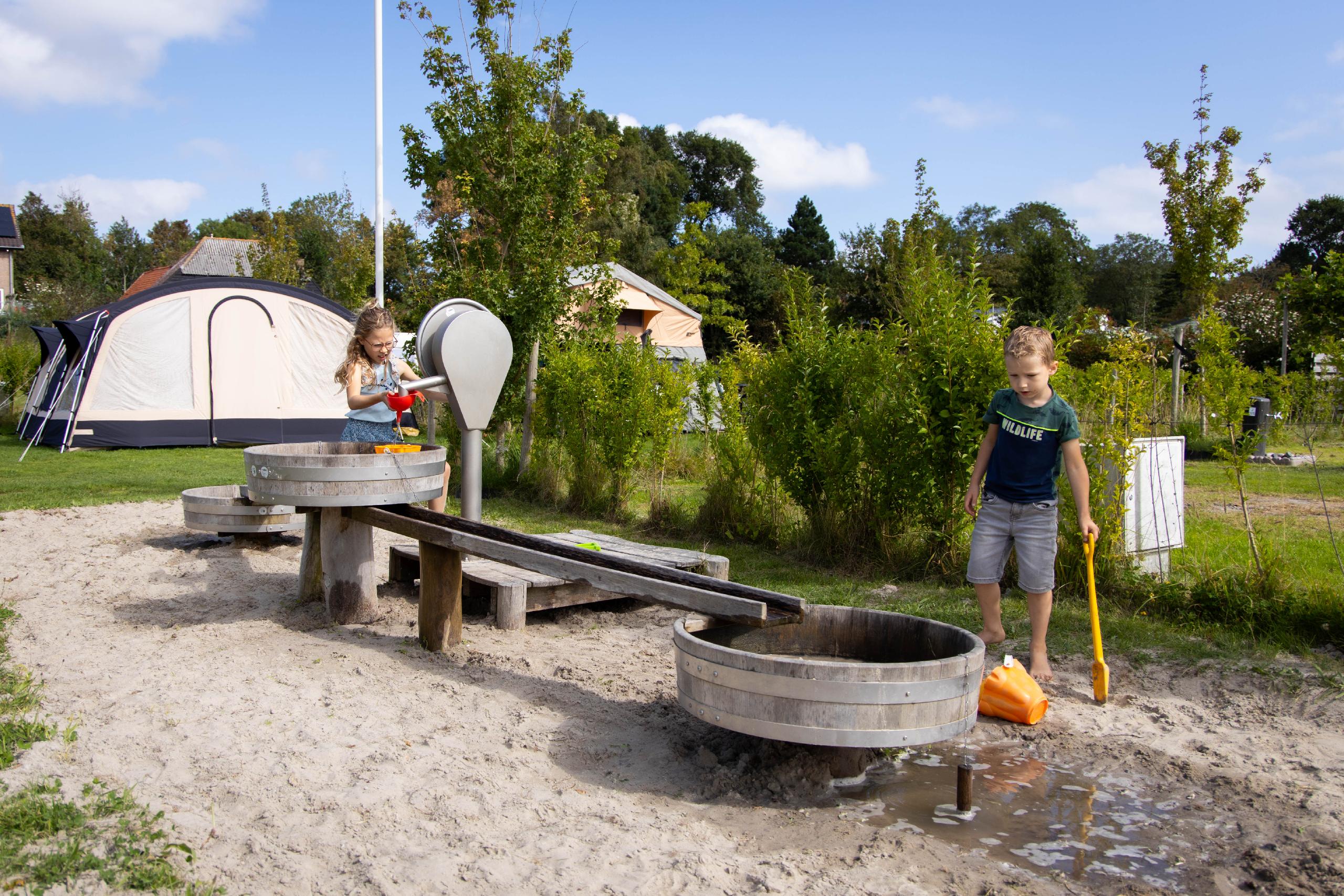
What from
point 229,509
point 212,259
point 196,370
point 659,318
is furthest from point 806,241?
point 229,509

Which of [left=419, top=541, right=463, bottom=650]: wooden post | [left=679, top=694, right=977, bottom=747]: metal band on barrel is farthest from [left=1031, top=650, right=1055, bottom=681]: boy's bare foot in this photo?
[left=419, top=541, right=463, bottom=650]: wooden post

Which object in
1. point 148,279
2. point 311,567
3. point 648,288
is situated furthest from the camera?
point 148,279

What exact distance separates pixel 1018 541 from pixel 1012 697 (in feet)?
2.97

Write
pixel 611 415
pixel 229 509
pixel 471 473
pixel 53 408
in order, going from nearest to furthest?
pixel 471 473, pixel 229 509, pixel 611 415, pixel 53 408

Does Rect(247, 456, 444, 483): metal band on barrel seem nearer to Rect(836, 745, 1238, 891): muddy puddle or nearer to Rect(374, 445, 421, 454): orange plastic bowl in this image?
Rect(374, 445, 421, 454): orange plastic bowl

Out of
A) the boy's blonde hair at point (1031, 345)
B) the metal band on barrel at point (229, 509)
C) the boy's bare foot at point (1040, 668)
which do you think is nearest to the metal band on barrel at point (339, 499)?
the metal band on barrel at point (229, 509)

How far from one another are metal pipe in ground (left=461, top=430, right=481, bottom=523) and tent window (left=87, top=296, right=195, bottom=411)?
1231 centimetres

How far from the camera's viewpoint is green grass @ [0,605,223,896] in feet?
8.07

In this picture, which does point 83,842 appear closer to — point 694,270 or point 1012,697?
point 1012,697

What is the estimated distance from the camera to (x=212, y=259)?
55812mm

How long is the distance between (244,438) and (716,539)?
11.3m

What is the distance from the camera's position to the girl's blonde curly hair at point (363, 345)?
5680 millimetres

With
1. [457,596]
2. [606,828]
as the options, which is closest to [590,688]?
[457,596]

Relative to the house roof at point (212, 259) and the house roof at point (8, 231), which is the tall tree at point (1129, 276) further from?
the house roof at point (8, 231)
